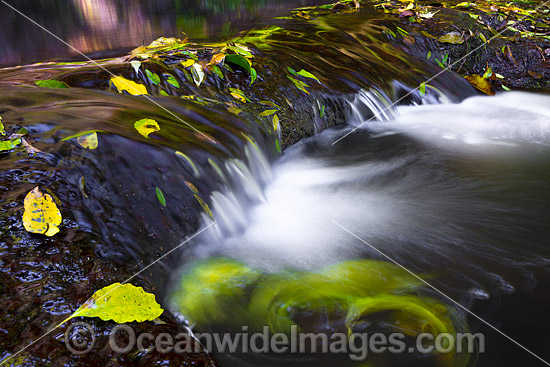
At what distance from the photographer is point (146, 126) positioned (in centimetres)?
226

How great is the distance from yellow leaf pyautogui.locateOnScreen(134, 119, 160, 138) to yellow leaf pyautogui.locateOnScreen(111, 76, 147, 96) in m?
0.78

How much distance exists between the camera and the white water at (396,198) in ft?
7.29

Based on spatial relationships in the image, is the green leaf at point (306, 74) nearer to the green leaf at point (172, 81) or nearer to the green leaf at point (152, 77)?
the green leaf at point (172, 81)

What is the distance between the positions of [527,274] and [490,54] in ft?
14.1

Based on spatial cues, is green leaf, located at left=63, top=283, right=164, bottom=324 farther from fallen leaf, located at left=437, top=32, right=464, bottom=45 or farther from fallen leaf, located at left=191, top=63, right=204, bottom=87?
fallen leaf, located at left=437, top=32, right=464, bottom=45

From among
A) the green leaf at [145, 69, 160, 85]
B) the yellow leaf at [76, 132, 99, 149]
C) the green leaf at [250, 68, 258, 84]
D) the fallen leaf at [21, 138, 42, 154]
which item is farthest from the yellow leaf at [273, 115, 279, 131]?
the fallen leaf at [21, 138, 42, 154]

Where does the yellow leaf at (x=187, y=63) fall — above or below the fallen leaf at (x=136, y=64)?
below

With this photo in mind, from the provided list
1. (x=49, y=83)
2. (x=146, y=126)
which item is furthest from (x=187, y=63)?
(x=146, y=126)

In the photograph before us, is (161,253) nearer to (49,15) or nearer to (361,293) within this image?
(361,293)

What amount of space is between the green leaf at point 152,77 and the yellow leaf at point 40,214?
1.73 metres

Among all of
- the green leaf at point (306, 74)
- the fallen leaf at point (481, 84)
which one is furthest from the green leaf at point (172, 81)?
the fallen leaf at point (481, 84)

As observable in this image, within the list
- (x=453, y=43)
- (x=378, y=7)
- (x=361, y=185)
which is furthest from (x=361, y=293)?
(x=378, y=7)

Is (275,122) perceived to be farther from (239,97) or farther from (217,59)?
(217,59)

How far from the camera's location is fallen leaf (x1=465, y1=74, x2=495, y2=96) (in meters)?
5.11
